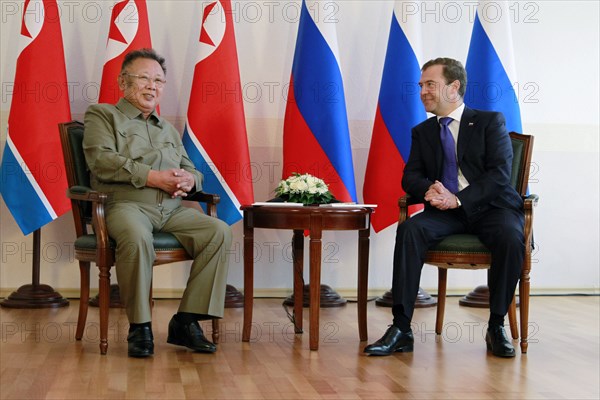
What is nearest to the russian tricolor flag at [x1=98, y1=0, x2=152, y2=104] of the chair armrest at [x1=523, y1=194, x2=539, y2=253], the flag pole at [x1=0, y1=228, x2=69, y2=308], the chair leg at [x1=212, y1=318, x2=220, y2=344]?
the flag pole at [x1=0, y1=228, x2=69, y2=308]

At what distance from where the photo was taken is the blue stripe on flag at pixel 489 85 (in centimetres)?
483

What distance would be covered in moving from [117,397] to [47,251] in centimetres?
252

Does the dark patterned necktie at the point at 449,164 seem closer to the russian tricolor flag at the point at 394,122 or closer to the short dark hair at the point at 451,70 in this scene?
the short dark hair at the point at 451,70

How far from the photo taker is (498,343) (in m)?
3.50

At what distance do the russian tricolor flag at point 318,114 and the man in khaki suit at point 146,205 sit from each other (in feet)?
3.21

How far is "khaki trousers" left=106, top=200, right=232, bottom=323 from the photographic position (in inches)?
132

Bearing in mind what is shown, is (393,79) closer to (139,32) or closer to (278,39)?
(278,39)

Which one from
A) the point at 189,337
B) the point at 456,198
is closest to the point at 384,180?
the point at 456,198

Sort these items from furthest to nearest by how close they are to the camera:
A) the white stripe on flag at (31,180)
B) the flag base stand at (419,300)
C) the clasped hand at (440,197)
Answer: the flag base stand at (419,300) → the white stripe on flag at (31,180) → the clasped hand at (440,197)

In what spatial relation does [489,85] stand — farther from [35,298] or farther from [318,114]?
[35,298]

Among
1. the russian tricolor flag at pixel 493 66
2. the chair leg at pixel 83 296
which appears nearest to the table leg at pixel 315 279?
the chair leg at pixel 83 296

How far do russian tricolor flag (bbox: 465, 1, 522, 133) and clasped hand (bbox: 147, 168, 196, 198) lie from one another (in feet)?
6.37

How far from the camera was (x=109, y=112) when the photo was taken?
12.1 ft

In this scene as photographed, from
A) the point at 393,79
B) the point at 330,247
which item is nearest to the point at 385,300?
the point at 330,247
